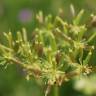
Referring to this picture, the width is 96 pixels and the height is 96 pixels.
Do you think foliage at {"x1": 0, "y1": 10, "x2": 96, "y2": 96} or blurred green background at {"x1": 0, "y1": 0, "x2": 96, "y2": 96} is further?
blurred green background at {"x1": 0, "y1": 0, "x2": 96, "y2": 96}

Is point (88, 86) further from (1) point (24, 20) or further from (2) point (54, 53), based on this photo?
(1) point (24, 20)

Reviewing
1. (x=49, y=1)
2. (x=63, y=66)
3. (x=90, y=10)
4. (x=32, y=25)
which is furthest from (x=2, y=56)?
(x=49, y=1)

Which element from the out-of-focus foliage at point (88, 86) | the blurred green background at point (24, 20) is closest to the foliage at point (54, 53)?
the out-of-focus foliage at point (88, 86)

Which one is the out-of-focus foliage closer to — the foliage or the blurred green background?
the blurred green background

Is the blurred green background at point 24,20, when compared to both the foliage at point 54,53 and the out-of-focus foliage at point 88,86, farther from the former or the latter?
the foliage at point 54,53

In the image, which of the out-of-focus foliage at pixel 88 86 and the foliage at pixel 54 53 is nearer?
the foliage at pixel 54 53

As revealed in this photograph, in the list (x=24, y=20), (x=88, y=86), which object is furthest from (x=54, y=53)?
(x=24, y=20)

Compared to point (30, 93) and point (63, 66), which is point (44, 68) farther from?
point (30, 93)

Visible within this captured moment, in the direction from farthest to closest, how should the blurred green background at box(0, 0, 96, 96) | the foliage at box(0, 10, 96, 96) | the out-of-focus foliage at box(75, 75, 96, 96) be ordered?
the blurred green background at box(0, 0, 96, 96), the out-of-focus foliage at box(75, 75, 96, 96), the foliage at box(0, 10, 96, 96)

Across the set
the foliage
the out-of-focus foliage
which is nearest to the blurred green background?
the out-of-focus foliage

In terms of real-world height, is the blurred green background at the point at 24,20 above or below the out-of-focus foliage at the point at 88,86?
above
